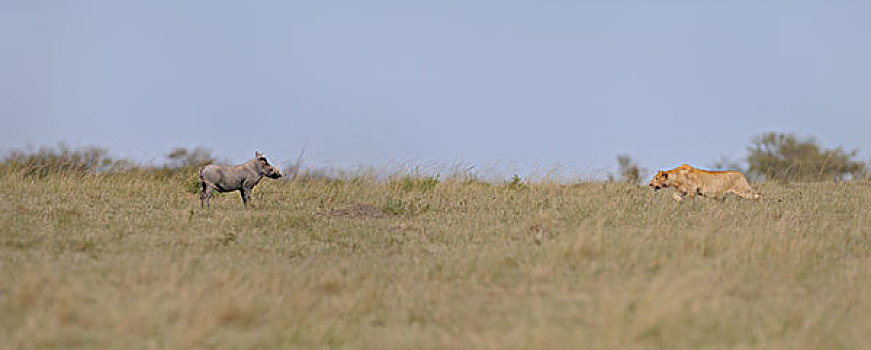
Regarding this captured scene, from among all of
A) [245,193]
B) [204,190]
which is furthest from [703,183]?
[204,190]

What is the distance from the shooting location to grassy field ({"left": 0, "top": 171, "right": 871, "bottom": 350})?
16.4ft

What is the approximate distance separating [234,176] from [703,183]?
6277mm

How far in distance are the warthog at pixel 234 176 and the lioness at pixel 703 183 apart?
5.40m

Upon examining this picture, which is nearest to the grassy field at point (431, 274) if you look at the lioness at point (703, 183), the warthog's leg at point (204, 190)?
the lioness at point (703, 183)

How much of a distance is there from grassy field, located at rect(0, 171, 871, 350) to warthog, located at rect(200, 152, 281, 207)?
14.3 inches

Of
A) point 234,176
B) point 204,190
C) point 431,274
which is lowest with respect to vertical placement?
point 431,274

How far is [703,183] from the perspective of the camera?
37.6 ft

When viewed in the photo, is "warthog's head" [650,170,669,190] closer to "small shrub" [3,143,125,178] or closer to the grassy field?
the grassy field

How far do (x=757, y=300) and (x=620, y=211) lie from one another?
4.63 meters

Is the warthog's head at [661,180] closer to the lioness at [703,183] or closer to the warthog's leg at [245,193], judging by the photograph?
the lioness at [703,183]

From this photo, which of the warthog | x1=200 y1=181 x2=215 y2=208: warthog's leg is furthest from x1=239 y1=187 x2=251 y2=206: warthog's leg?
x1=200 y1=181 x2=215 y2=208: warthog's leg

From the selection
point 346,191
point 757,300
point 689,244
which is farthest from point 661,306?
point 346,191

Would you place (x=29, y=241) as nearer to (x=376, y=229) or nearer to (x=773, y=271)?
(x=376, y=229)

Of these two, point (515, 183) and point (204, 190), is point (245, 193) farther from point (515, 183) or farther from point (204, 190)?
point (515, 183)
